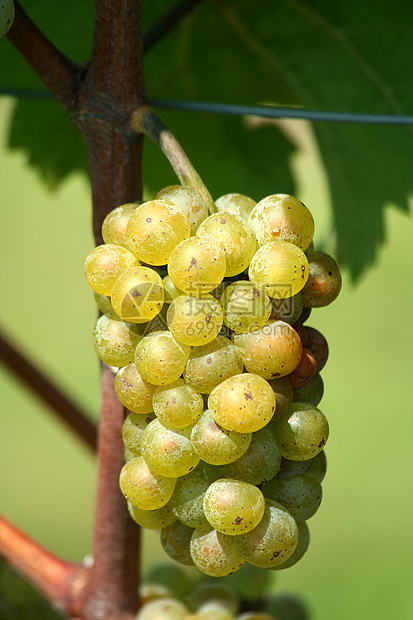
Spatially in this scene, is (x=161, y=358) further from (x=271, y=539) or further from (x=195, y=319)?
(x=271, y=539)

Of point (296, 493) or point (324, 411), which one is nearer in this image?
point (296, 493)

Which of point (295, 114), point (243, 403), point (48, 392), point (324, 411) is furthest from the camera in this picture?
point (324, 411)

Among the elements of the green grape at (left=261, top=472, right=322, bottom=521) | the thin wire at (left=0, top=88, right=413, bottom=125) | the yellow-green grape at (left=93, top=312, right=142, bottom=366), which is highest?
the thin wire at (left=0, top=88, right=413, bottom=125)

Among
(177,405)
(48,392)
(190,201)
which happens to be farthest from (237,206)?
(48,392)

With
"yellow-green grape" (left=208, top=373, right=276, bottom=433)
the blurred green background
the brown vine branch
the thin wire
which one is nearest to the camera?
"yellow-green grape" (left=208, top=373, right=276, bottom=433)

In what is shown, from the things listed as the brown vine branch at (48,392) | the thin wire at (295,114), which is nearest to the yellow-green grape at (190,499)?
the thin wire at (295,114)

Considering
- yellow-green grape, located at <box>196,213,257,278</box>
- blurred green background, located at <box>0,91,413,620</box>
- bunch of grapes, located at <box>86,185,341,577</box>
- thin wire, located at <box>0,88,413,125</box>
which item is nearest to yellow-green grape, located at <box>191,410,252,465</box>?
bunch of grapes, located at <box>86,185,341,577</box>

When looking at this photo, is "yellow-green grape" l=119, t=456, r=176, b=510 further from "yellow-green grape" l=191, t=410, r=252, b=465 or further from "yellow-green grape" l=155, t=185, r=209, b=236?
"yellow-green grape" l=155, t=185, r=209, b=236
